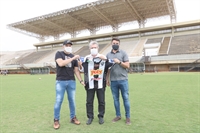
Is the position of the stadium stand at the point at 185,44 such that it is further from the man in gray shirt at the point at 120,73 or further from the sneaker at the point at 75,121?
the sneaker at the point at 75,121

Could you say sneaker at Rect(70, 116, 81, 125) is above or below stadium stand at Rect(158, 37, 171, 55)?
below

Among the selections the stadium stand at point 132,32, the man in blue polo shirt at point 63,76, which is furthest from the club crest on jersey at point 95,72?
the stadium stand at point 132,32

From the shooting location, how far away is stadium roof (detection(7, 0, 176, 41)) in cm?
3503

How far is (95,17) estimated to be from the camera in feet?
137

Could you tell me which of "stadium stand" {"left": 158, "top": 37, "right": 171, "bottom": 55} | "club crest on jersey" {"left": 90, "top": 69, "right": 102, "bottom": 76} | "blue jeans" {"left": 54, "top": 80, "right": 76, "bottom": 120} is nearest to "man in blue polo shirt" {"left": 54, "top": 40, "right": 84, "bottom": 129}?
"blue jeans" {"left": 54, "top": 80, "right": 76, "bottom": 120}

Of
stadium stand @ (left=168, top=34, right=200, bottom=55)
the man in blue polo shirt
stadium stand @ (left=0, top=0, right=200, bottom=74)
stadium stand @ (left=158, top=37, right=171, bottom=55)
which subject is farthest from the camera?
stadium stand @ (left=158, top=37, right=171, bottom=55)

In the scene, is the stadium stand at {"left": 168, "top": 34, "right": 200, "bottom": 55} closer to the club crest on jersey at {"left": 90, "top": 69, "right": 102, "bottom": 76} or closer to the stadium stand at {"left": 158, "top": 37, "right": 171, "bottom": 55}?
the stadium stand at {"left": 158, "top": 37, "right": 171, "bottom": 55}

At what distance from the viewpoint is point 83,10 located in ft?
126

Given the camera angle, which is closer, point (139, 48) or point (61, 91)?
point (61, 91)

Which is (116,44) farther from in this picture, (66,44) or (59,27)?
(59,27)

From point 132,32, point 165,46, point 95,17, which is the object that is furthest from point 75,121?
point 132,32

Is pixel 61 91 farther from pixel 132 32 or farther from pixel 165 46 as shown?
pixel 132 32

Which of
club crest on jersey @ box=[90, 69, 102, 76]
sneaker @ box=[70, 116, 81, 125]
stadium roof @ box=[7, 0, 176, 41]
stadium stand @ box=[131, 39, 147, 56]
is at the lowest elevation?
sneaker @ box=[70, 116, 81, 125]

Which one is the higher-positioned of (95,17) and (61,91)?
(95,17)
